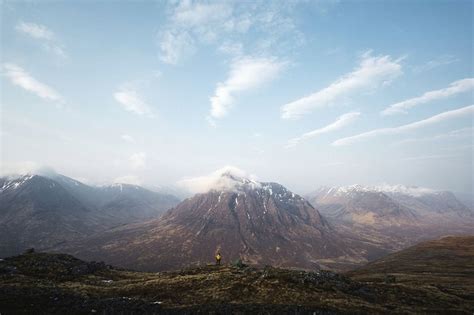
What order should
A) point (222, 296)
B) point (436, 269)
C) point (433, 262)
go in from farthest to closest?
1. point (433, 262)
2. point (436, 269)
3. point (222, 296)

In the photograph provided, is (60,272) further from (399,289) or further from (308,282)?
(399,289)

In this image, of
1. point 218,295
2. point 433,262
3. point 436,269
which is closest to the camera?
point 218,295

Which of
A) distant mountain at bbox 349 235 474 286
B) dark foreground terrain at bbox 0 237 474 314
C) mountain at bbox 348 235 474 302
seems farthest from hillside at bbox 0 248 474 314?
distant mountain at bbox 349 235 474 286

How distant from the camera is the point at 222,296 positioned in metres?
39.5

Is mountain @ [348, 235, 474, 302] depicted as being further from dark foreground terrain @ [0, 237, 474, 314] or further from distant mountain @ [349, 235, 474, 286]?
dark foreground terrain @ [0, 237, 474, 314]

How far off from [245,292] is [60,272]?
38090mm

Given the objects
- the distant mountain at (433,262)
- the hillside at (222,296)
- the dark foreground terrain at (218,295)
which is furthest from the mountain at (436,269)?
the hillside at (222,296)

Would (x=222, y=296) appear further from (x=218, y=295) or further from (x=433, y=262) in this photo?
(x=433, y=262)

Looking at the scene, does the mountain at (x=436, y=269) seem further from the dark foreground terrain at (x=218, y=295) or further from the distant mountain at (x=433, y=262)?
the dark foreground terrain at (x=218, y=295)

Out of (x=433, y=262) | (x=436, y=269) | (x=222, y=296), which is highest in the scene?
(x=222, y=296)

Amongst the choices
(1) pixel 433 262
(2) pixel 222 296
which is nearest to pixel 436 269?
(1) pixel 433 262

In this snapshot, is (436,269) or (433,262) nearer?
(436,269)

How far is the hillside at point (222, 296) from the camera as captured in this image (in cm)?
3450

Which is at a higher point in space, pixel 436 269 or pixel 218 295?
pixel 218 295
